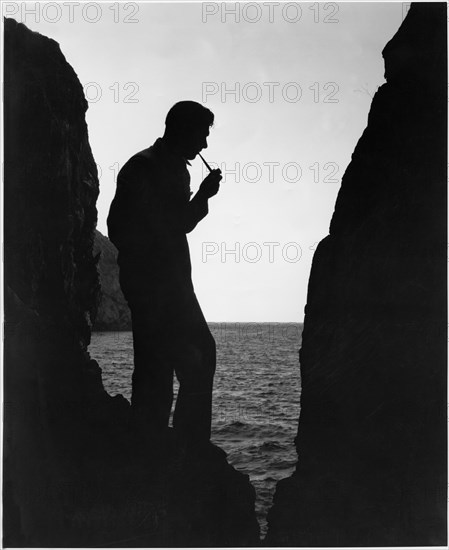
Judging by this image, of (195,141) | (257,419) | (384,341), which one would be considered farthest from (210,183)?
(257,419)

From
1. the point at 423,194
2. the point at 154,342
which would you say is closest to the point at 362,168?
the point at 423,194

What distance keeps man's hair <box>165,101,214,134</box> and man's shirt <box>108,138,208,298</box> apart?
0.30 meters

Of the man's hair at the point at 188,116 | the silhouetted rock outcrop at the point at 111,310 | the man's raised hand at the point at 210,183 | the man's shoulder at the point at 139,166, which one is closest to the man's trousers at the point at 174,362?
the man's raised hand at the point at 210,183

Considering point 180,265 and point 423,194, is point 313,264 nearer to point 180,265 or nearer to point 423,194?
point 423,194

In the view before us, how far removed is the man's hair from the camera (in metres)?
3.79

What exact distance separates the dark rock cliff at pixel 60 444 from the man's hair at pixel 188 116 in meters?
1.60

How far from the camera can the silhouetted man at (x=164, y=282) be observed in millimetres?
3725

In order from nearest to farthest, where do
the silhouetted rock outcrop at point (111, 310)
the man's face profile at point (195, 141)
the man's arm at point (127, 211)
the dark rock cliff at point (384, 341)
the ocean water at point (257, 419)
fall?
the man's arm at point (127, 211), the man's face profile at point (195, 141), the dark rock cliff at point (384, 341), the ocean water at point (257, 419), the silhouetted rock outcrop at point (111, 310)

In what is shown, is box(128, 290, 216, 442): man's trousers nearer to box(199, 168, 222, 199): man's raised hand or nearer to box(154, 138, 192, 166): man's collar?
box(199, 168, 222, 199): man's raised hand

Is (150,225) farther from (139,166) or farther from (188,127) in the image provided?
(188,127)

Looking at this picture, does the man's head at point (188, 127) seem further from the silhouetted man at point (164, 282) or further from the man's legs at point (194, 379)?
the man's legs at point (194, 379)

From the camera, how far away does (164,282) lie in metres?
3.75

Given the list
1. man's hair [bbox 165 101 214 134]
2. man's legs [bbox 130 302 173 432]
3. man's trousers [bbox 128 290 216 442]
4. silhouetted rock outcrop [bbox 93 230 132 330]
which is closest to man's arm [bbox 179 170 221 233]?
man's hair [bbox 165 101 214 134]

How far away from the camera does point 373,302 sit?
14.1 feet
